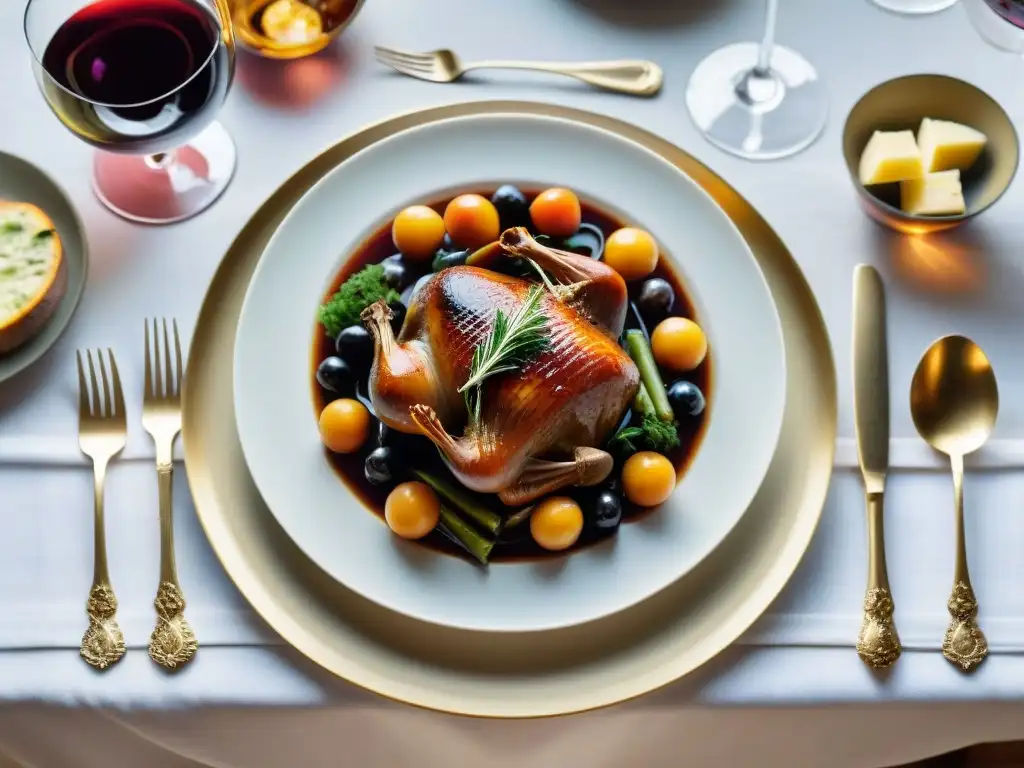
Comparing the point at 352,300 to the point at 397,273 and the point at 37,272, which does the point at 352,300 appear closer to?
the point at 397,273

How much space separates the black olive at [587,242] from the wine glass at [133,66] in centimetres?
51

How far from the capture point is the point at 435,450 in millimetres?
1283

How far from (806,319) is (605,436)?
324 mm

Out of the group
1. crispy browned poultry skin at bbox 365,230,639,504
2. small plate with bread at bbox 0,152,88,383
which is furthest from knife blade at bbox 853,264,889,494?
small plate with bread at bbox 0,152,88,383

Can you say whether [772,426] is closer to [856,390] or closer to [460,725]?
[856,390]

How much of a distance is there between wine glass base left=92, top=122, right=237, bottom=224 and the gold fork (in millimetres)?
185

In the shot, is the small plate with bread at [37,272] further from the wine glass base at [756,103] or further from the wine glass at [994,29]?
the wine glass at [994,29]

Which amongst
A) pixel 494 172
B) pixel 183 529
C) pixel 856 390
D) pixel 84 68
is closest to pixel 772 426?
pixel 856 390

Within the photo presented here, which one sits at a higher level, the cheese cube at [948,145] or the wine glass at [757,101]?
the wine glass at [757,101]

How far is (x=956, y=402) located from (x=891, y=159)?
35 centimetres

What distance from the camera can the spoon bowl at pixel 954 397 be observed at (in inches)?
51.3

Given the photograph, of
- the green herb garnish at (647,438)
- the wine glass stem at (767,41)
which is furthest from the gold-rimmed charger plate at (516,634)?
the wine glass stem at (767,41)

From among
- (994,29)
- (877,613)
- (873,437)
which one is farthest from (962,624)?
(994,29)

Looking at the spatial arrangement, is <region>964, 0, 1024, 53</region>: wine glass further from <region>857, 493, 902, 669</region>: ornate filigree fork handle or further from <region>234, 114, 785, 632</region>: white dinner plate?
<region>857, 493, 902, 669</region>: ornate filigree fork handle
